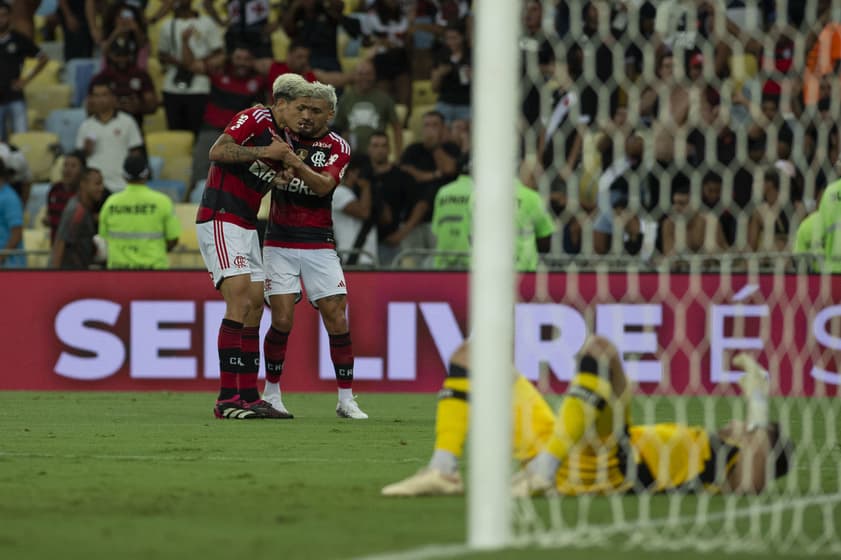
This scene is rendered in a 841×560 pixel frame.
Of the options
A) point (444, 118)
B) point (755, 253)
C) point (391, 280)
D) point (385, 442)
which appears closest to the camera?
point (385, 442)

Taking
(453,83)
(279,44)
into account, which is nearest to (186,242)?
(453,83)

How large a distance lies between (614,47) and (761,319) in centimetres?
277

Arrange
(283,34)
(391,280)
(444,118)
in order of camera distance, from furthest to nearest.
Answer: (283,34) → (444,118) → (391,280)

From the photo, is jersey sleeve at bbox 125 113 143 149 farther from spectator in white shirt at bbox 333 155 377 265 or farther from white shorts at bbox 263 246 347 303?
white shorts at bbox 263 246 347 303

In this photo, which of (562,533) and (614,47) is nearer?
(562,533)

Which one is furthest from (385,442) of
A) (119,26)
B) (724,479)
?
(119,26)

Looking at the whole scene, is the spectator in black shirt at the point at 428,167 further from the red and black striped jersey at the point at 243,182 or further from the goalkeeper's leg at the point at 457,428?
the goalkeeper's leg at the point at 457,428

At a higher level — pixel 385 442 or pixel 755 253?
pixel 755 253

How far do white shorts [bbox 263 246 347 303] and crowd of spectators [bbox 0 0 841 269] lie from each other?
53.4 inches

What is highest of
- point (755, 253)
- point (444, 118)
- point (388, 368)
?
point (444, 118)

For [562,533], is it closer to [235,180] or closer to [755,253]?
[235,180]

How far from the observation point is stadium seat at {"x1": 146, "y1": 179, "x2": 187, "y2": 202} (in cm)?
1741

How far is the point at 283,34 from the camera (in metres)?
20.2

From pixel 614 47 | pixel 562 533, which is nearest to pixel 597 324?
pixel 614 47
